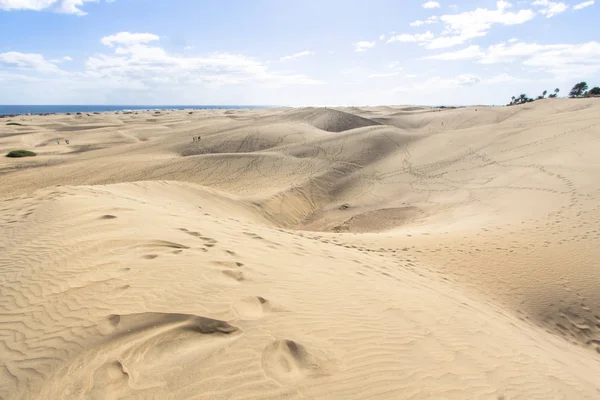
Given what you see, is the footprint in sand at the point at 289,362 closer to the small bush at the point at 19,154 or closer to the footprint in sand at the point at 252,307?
the footprint in sand at the point at 252,307

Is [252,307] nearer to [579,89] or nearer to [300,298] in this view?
[300,298]

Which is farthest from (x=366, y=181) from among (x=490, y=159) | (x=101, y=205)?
(x=101, y=205)

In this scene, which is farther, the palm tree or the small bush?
the palm tree

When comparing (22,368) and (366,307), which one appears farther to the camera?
(366,307)

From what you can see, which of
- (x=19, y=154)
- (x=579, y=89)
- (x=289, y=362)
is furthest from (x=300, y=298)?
(x=579, y=89)

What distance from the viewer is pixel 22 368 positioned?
2.64 meters

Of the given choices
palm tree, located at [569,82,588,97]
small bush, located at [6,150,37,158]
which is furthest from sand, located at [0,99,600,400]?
palm tree, located at [569,82,588,97]

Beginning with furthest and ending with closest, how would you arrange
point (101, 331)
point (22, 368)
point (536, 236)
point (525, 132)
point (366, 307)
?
1. point (525, 132)
2. point (536, 236)
3. point (366, 307)
4. point (101, 331)
5. point (22, 368)

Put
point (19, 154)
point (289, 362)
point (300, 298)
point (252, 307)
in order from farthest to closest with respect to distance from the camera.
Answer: point (19, 154) < point (300, 298) < point (252, 307) < point (289, 362)

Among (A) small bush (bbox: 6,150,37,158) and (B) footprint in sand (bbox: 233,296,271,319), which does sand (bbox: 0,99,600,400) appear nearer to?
(B) footprint in sand (bbox: 233,296,271,319)

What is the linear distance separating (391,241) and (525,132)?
17181mm

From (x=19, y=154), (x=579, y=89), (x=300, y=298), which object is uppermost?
(x=579, y=89)

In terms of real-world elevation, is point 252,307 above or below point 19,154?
below

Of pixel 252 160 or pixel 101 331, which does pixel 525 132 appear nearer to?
pixel 252 160
